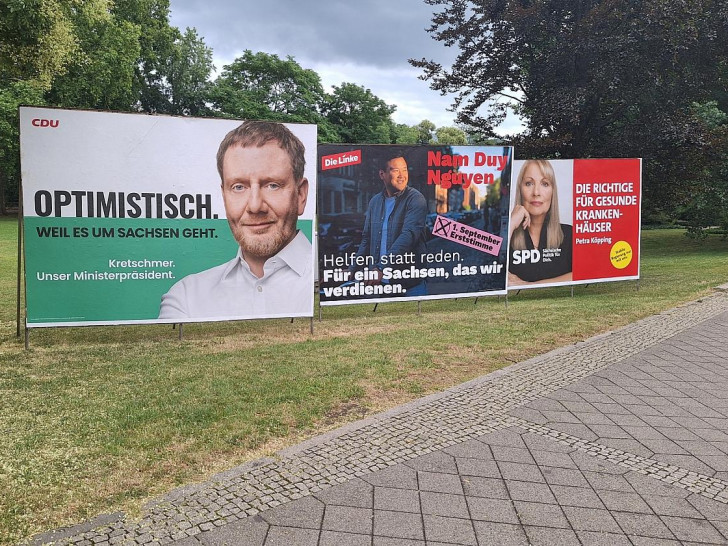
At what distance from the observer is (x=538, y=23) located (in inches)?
641

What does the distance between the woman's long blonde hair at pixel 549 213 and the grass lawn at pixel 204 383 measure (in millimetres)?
1173

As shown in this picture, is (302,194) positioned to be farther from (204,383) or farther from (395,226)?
(204,383)

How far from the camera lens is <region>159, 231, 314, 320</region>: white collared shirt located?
7.83 meters

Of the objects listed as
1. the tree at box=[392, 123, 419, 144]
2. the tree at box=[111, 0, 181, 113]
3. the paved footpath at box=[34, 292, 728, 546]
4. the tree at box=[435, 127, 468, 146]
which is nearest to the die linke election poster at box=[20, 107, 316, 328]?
the paved footpath at box=[34, 292, 728, 546]

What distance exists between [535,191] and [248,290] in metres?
5.81

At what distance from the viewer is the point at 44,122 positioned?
6.89 meters

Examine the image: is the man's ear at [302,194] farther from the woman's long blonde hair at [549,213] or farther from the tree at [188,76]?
the tree at [188,76]

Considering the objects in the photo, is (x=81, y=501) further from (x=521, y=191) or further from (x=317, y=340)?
(x=521, y=191)

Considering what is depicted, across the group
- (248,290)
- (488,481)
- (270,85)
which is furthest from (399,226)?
(270,85)

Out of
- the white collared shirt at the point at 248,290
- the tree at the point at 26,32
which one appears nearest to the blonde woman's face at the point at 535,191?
the white collared shirt at the point at 248,290

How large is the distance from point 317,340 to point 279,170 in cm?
234

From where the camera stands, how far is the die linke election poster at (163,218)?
708 centimetres

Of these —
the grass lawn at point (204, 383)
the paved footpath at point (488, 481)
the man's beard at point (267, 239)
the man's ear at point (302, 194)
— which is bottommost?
the paved footpath at point (488, 481)

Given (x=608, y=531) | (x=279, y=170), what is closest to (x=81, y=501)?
(x=608, y=531)
